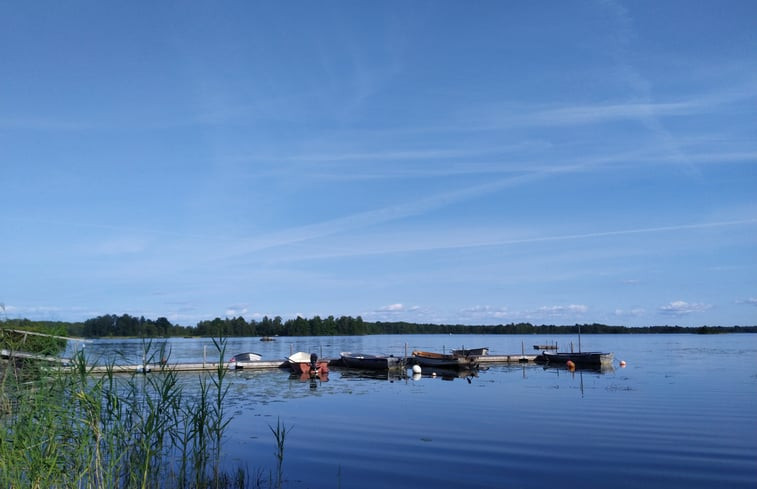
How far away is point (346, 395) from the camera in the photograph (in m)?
32.5

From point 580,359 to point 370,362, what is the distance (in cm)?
1993

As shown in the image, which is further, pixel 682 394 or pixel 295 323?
pixel 295 323

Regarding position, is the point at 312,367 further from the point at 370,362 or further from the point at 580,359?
the point at 580,359

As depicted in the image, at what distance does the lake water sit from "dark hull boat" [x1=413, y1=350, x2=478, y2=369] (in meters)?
10.3

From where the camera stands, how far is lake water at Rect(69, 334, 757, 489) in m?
15.2

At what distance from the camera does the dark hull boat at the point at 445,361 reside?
4912 cm

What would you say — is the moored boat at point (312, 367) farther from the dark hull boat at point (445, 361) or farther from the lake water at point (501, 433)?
the dark hull boat at point (445, 361)

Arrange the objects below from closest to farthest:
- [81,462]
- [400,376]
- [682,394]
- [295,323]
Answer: [81,462] < [682,394] < [400,376] < [295,323]

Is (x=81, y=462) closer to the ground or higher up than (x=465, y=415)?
higher up

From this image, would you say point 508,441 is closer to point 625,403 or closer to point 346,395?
point 625,403

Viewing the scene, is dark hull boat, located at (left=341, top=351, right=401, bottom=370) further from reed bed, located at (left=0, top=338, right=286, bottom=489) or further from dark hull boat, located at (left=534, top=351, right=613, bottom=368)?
reed bed, located at (left=0, top=338, right=286, bottom=489)

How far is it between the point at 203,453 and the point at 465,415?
16233 millimetres

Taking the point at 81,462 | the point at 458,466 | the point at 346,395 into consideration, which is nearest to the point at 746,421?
the point at 458,466

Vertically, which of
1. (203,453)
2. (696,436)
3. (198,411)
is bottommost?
(696,436)
